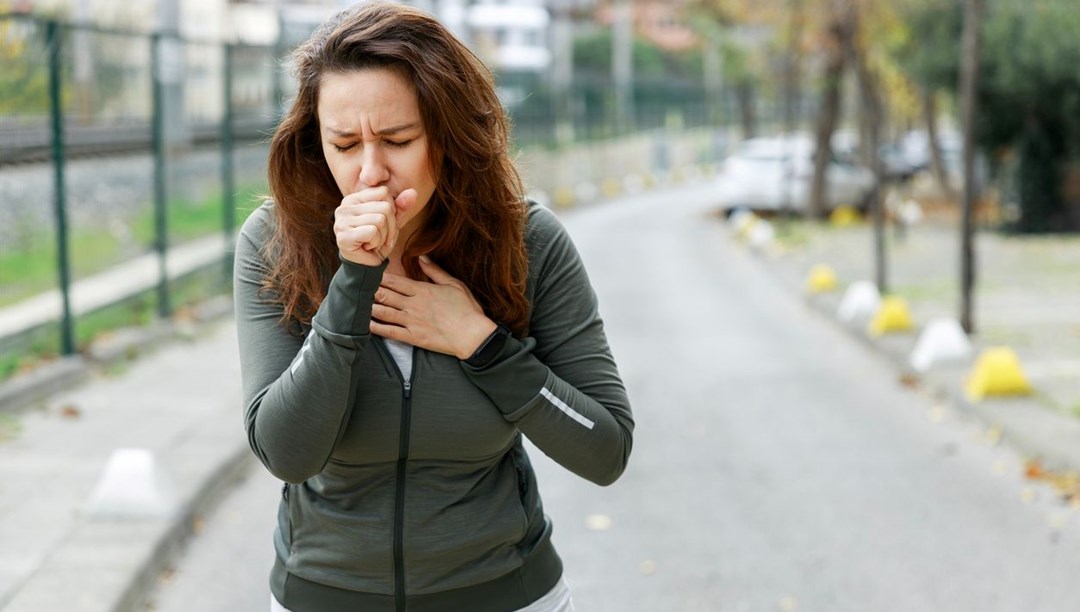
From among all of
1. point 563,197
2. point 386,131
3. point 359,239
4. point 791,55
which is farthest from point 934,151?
point 359,239

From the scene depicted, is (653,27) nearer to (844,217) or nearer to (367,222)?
(844,217)

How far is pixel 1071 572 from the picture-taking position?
242 inches

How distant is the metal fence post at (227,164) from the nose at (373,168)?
1313 centimetres

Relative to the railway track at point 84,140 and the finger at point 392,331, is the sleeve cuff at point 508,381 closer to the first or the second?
the finger at point 392,331

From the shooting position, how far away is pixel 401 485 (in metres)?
2.21

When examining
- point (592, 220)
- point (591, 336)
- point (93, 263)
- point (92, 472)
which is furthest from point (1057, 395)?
point (592, 220)

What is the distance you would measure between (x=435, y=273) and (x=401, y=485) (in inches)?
12.5

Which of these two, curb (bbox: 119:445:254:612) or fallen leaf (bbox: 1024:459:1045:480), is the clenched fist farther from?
fallen leaf (bbox: 1024:459:1045:480)

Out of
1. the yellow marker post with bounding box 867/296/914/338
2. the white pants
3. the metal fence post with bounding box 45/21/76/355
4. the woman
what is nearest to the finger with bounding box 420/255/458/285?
the woman

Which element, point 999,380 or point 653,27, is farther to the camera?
point 653,27

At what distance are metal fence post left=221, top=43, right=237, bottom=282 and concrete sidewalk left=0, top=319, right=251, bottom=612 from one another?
391cm

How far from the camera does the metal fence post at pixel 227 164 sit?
49.2 ft

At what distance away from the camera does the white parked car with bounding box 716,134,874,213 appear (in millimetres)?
30438

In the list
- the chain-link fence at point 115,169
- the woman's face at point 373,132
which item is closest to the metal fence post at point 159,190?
the chain-link fence at point 115,169
